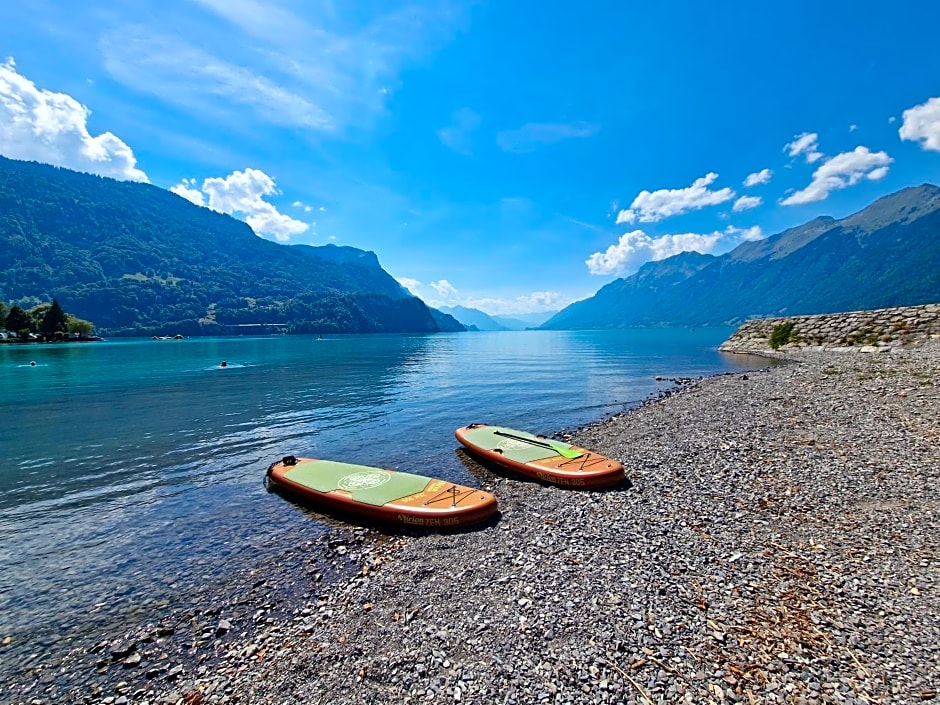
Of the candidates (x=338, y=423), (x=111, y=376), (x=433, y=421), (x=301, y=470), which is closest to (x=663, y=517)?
(x=301, y=470)

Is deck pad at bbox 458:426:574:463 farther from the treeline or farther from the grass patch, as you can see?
the treeline

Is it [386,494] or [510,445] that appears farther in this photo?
[510,445]

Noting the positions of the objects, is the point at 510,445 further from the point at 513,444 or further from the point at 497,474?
the point at 497,474

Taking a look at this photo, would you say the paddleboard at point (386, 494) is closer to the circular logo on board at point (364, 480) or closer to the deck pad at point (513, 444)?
the circular logo on board at point (364, 480)

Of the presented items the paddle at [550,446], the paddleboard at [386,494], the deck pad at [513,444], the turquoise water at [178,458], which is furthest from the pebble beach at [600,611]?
the deck pad at [513,444]

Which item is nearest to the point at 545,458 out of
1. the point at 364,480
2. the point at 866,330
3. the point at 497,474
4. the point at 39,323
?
the point at 497,474

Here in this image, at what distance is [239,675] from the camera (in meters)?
7.08

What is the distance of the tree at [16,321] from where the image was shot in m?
139

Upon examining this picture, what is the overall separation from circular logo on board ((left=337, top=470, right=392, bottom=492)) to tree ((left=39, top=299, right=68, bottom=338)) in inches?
7812

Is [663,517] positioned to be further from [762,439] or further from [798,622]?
[762,439]

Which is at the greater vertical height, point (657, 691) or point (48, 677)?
point (657, 691)

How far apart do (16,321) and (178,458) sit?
18577cm

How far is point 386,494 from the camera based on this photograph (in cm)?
1378

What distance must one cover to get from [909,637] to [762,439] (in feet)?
43.2
